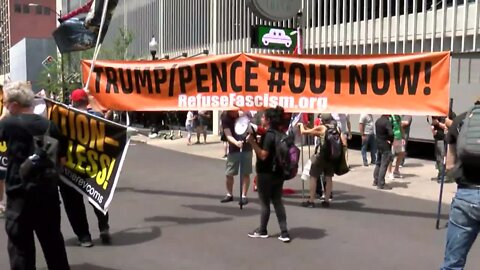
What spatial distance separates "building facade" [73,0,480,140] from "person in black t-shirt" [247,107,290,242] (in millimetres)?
4686

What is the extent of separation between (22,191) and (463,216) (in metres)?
3.19

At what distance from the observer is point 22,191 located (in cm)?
412

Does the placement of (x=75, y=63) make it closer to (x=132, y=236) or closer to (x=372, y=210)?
(x=372, y=210)

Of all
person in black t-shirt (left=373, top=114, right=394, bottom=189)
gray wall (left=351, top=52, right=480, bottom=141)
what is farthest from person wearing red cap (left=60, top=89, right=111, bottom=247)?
gray wall (left=351, top=52, right=480, bottom=141)

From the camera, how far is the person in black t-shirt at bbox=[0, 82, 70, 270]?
414 cm

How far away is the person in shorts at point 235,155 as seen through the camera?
836 centimetres

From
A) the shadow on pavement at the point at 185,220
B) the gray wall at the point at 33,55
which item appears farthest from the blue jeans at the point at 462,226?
the gray wall at the point at 33,55

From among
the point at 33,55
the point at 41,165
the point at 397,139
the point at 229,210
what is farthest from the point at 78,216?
the point at 33,55

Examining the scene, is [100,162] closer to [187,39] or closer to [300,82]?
[300,82]

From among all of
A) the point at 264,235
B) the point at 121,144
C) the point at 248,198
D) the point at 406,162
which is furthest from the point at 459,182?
the point at 406,162

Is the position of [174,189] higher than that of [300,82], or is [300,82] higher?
[300,82]

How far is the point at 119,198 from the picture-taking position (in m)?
8.97

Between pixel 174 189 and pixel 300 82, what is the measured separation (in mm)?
3548

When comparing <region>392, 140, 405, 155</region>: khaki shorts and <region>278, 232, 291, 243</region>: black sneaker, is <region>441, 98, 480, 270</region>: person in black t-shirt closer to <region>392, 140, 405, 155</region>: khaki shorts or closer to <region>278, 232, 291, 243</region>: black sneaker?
<region>278, 232, 291, 243</region>: black sneaker
